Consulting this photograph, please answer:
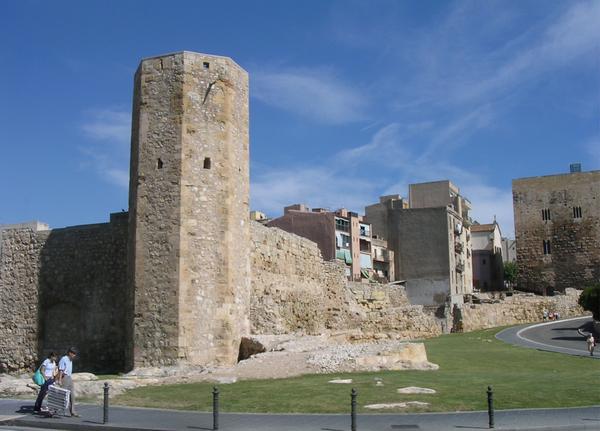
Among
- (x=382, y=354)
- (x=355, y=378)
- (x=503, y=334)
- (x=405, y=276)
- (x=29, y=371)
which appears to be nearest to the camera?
(x=355, y=378)

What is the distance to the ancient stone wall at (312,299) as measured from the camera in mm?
26781

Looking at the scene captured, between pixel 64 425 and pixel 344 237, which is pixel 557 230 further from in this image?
pixel 64 425

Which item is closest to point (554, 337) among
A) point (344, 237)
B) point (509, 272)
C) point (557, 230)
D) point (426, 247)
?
point (426, 247)

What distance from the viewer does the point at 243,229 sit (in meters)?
23.6

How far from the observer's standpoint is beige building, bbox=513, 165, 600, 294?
2544 inches

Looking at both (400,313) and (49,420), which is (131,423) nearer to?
(49,420)

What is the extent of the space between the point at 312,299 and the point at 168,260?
1164cm

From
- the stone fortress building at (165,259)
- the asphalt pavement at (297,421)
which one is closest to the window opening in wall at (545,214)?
the stone fortress building at (165,259)

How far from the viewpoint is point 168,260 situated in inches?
837

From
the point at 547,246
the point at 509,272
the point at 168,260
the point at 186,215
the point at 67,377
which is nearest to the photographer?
the point at 67,377

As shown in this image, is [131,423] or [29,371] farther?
[29,371]

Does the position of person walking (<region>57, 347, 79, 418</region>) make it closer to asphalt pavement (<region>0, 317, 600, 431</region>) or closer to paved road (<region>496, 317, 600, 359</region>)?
asphalt pavement (<region>0, 317, 600, 431</region>)

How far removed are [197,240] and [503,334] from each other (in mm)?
21833

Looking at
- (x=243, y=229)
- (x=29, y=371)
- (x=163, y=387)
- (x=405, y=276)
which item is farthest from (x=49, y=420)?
(x=405, y=276)
